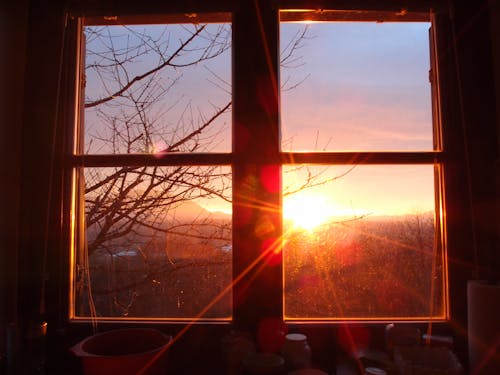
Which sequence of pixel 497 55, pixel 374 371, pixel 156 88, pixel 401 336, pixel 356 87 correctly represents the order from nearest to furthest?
pixel 374 371
pixel 401 336
pixel 497 55
pixel 356 87
pixel 156 88

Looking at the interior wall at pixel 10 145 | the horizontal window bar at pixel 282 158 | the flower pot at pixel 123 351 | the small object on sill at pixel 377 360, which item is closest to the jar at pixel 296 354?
the small object on sill at pixel 377 360

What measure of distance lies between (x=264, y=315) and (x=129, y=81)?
1.16 m

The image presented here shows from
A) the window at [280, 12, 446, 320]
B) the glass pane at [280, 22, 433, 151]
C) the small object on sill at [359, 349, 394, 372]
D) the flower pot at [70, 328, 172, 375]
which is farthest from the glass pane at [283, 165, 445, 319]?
the flower pot at [70, 328, 172, 375]

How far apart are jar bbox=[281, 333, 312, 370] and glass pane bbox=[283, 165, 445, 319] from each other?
0.23 m

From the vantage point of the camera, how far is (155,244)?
175 centimetres

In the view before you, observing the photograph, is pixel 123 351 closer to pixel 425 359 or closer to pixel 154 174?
pixel 154 174

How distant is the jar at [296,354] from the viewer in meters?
1.26

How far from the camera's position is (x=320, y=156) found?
1508 millimetres

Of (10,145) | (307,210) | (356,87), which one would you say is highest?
(356,87)

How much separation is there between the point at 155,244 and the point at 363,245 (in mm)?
886

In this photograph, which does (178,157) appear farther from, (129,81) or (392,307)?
(392,307)

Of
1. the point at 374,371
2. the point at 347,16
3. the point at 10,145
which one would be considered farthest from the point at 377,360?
the point at 10,145

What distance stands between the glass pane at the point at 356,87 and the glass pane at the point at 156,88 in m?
0.29

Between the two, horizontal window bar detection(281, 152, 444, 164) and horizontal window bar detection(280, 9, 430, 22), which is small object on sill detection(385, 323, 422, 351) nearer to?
horizontal window bar detection(281, 152, 444, 164)
